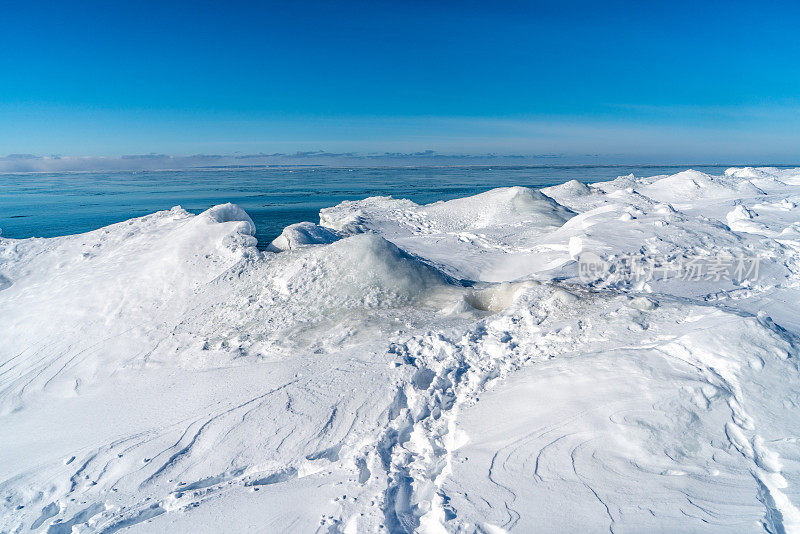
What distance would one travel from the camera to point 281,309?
214 inches

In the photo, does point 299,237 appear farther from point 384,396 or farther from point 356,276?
point 384,396

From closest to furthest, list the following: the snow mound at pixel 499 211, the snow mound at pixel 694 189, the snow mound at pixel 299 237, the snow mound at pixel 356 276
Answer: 1. the snow mound at pixel 356 276
2. the snow mound at pixel 299 237
3. the snow mound at pixel 499 211
4. the snow mound at pixel 694 189

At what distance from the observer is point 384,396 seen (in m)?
3.79

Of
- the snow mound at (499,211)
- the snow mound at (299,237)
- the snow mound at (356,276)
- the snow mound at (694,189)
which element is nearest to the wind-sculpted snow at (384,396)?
the snow mound at (356,276)

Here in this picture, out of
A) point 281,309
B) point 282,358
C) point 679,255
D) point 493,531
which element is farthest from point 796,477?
point 679,255

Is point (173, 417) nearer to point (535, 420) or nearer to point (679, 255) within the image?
point (535, 420)

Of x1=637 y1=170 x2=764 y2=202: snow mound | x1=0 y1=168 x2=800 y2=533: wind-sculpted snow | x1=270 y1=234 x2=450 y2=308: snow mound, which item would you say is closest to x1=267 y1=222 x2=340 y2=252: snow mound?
x1=0 y1=168 x2=800 y2=533: wind-sculpted snow

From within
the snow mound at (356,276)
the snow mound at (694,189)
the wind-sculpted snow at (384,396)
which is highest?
the snow mound at (694,189)

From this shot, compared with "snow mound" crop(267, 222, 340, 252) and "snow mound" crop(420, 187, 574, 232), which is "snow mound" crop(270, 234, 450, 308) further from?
"snow mound" crop(420, 187, 574, 232)

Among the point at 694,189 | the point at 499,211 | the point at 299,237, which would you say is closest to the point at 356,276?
the point at 299,237

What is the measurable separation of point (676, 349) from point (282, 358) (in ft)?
11.6

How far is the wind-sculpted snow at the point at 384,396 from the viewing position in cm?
270

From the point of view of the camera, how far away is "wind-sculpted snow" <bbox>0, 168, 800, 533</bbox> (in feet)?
8.85

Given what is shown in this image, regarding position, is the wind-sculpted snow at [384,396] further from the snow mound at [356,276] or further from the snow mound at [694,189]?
the snow mound at [694,189]
